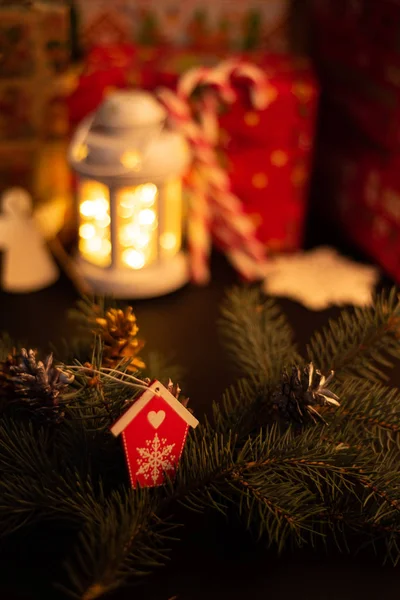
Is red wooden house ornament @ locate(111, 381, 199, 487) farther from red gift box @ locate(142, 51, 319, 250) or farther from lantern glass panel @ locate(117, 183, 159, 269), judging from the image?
red gift box @ locate(142, 51, 319, 250)

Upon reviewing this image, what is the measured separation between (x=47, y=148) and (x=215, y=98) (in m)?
0.34

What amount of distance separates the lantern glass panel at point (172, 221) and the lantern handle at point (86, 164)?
10 cm

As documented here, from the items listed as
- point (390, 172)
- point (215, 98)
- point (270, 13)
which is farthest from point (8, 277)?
point (270, 13)

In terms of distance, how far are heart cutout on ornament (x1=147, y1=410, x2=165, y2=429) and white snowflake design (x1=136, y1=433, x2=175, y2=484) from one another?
1cm

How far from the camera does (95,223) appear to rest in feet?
3.84

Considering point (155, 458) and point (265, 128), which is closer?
point (155, 458)

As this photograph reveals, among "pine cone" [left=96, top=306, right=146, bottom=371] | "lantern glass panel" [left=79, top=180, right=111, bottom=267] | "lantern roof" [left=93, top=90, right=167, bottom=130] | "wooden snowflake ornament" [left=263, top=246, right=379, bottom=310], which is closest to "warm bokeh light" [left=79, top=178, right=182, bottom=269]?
"lantern glass panel" [left=79, top=180, right=111, bottom=267]

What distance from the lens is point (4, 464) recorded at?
1.99 feet

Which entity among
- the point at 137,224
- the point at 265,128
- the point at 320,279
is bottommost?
the point at 320,279

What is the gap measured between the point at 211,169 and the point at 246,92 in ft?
0.50

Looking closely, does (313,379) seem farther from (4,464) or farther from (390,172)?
(390,172)

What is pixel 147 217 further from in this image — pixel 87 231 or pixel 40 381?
pixel 40 381

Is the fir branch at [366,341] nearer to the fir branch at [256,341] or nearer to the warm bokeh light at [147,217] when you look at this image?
the fir branch at [256,341]

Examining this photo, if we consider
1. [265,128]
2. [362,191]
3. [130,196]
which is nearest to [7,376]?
[130,196]
